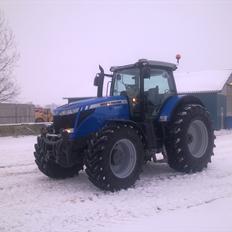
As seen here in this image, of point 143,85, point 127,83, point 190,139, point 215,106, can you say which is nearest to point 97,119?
point 143,85

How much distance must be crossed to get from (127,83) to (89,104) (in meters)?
1.63

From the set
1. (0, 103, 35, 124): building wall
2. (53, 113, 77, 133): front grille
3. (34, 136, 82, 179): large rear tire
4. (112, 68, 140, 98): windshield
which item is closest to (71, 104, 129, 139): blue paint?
(53, 113, 77, 133): front grille

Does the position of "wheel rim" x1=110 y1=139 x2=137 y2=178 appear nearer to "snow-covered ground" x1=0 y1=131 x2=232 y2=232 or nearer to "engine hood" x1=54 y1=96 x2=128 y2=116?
"snow-covered ground" x1=0 y1=131 x2=232 y2=232

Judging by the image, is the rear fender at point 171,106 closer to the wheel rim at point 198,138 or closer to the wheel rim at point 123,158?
the wheel rim at point 198,138

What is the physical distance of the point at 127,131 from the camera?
800 centimetres

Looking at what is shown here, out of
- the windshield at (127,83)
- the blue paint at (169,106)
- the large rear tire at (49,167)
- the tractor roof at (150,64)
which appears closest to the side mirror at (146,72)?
the tractor roof at (150,64)

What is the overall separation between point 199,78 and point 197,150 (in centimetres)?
2339

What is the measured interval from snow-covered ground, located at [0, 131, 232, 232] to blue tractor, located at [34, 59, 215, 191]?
1.11 ft

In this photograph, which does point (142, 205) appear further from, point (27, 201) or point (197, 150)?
point (197, 150)

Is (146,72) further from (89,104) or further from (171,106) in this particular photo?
(89,104)

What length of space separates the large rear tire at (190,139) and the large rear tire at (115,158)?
3.82 ft

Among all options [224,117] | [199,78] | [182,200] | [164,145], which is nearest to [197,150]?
[164,145]

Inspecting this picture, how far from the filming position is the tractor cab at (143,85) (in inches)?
355

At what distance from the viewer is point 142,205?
22.1 ft
